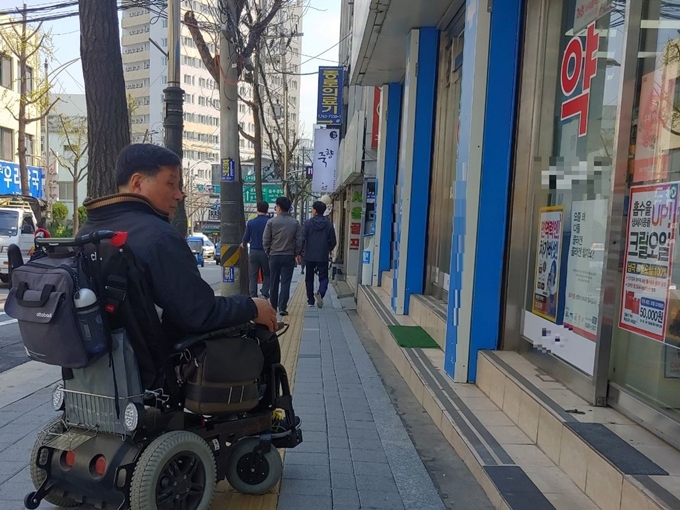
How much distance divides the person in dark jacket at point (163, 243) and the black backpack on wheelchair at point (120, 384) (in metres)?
0.07

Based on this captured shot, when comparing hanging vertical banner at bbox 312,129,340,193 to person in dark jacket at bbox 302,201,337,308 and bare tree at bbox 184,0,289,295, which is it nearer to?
person in dark jacket at bbox 302,201,337,308

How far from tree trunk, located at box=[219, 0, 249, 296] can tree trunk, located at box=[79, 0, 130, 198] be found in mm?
2620

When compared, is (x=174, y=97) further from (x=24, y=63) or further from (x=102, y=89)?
(x=24, y=63)

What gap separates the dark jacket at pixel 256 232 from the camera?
9.85 meters

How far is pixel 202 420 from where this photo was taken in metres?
2.86

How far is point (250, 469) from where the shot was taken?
3074mm

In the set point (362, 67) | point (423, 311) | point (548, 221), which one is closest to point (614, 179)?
point (548, 221)

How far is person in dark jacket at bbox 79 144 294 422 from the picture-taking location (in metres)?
2.58

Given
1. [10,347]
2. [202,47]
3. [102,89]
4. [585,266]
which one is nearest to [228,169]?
[102,89]

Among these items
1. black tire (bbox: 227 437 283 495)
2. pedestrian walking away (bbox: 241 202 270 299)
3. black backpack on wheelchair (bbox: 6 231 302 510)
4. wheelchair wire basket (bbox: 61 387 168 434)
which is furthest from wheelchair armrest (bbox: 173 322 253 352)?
pedestrian walking away (bbox: 241 202 270 299)

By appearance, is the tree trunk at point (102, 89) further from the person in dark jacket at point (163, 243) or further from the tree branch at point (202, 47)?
the tree branch at point (202, 47)

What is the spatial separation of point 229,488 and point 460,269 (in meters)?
2.60

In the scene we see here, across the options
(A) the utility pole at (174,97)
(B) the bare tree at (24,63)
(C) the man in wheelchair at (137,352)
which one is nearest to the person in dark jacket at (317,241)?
(A) the utility pole at (174,97)

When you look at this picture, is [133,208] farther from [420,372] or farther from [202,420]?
[420,372]
